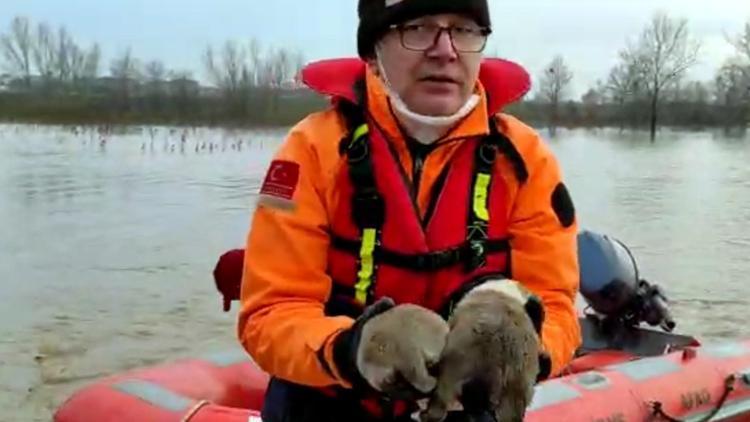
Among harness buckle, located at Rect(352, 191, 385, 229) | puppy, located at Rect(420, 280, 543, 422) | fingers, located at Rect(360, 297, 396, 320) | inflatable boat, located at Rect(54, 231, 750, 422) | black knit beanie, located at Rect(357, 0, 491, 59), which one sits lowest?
inflatable boat, located at Rect(54, 231, 750, 422)

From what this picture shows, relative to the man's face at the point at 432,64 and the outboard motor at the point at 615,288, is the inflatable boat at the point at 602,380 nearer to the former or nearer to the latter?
the outboard motor at the point at 615,288

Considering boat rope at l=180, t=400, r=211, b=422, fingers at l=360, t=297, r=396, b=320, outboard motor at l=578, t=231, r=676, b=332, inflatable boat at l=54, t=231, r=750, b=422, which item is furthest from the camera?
outboard motor at l=578, t=231, r=676, b=332

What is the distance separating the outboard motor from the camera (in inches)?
225

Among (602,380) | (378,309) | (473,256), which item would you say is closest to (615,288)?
(602,380)

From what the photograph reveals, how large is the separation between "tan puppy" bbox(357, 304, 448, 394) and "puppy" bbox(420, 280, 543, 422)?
23 millimetres

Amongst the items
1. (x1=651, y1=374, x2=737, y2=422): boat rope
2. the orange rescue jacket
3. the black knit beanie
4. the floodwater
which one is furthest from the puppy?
the floodwater

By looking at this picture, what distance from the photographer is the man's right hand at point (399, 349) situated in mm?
1713

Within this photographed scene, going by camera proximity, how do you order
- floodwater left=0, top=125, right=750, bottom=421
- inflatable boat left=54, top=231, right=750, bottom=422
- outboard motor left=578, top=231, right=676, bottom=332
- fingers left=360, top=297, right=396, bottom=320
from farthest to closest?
1. floodwater left=0, top=125, right=750, bottom=421
2. outboard motor left=578, top=231, right=676, bottom=332
3. inflatable boat left=54, top=231, right=750, bottom=422
4. fingers left=360, top=297, right=396, bottom=320

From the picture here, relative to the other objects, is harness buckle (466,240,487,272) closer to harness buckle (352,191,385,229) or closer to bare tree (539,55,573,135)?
harness buckle (352,191,385,229)

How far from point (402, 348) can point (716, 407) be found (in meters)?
3.53

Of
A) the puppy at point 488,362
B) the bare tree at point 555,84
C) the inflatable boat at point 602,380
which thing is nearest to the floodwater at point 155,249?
the inflatable boat at point 602,380

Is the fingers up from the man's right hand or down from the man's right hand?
up

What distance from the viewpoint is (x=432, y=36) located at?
204cm

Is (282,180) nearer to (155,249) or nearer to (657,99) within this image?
(155,249)
